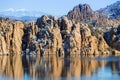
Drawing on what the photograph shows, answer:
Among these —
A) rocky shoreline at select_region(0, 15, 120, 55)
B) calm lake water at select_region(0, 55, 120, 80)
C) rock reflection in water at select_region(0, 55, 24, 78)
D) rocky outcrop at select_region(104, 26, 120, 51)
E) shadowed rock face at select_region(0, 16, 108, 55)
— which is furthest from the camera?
rocky outcrop at select_region(104, 26, 120, 51)

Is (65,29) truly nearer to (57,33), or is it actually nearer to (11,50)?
(57,33)

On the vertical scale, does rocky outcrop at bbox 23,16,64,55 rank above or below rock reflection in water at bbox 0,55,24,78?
above

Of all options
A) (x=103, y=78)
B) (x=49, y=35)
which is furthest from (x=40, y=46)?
(x=103, y=78)

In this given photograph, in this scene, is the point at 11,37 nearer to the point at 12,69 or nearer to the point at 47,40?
the point at 47,40

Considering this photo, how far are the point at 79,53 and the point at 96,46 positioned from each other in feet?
27.6

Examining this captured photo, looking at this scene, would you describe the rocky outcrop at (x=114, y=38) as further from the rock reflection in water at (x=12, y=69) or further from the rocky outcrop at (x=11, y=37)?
the rock reflection in water at (x=12, y=69)

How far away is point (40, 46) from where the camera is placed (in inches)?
7003

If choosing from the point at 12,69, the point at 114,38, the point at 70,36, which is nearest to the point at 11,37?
the point at 70,36

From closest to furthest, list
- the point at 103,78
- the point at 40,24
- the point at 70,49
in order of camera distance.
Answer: the point at 103,78 < the point at 70,49 < the point at 40,24

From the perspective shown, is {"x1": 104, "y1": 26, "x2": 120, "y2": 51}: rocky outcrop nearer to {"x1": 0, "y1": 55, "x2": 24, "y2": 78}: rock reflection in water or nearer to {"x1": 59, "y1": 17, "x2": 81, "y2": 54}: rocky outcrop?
{"x1": 59, "y1": 17, "x2": 81, "y2": 54}: rocky outcrop

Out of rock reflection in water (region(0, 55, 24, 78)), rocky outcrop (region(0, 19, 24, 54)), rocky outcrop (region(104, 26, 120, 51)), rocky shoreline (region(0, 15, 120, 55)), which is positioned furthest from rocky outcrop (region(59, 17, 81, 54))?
rock reflection in water (region(0, 55, 24, 78))

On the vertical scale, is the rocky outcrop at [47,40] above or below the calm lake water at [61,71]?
above

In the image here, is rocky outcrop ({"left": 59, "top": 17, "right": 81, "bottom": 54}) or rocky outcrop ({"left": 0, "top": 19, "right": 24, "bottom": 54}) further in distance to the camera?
rocky outcrop ({"left": 0, "top": 19, "right": 24, "bottom": 54})

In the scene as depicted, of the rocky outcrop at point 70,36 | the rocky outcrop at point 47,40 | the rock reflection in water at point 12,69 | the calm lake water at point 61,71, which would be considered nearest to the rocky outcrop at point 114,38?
the rocky outcrop at point 70,36
